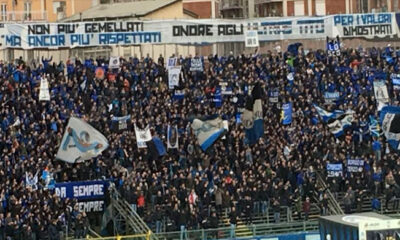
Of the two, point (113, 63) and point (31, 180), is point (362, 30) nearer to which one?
point (113, 63)

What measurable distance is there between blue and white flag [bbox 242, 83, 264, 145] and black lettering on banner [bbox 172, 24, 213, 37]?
27.1 ft

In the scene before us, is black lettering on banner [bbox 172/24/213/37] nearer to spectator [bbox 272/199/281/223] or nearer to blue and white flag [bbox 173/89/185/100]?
blue and white flag [bbox 173/89/185/100]

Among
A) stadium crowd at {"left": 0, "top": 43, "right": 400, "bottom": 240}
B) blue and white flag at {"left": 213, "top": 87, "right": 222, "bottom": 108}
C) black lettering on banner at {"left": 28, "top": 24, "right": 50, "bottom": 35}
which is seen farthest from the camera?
black lettering on banner at {"left": 28, "top": 24, "right": 50, "bottom": 35}

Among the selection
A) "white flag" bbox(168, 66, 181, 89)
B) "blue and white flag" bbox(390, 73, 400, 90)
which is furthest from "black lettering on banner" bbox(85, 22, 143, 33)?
"blue and white flag" bbox(390, 73, 400, 90)

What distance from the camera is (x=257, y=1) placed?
89.8 metres

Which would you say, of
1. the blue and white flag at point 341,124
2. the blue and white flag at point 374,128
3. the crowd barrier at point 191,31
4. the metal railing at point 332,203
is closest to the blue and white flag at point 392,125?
the blue and white flag at point 374,128

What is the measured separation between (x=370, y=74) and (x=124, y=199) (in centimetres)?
1508

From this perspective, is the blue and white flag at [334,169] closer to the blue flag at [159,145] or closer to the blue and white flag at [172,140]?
the blue and white flag at [172,140]

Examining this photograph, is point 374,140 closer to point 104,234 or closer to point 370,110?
point 370,110

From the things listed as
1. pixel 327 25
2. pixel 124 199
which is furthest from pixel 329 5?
pixel 124 199

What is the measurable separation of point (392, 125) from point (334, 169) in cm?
337

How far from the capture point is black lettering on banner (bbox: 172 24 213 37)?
2245 inches

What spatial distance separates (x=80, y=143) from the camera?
44875mm

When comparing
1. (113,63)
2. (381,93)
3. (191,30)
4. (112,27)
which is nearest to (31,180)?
(113,63)
